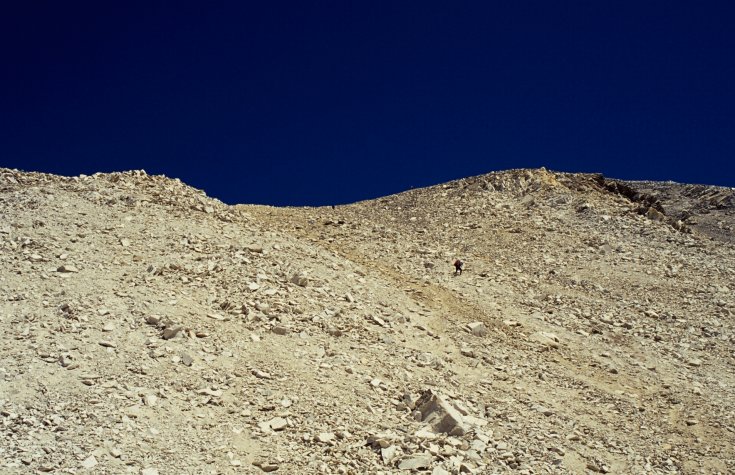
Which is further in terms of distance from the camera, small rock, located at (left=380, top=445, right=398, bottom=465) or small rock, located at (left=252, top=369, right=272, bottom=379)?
small rock, located at (left=252, top=369, right=272, bottom=379)

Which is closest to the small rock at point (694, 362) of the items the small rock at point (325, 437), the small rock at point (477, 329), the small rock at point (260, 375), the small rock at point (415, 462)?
the small rock at point (477, 329)

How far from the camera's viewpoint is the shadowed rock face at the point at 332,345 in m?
10.2

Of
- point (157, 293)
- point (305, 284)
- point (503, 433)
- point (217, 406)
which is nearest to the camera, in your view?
point (217, 406)

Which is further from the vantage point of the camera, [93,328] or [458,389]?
[458,389]

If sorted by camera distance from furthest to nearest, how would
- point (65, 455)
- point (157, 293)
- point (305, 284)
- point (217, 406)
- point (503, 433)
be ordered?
point (305, 284)
point (157, 293)
point (503, 433)
point (217, 406)
point (65, 455)

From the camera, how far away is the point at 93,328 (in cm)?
1223

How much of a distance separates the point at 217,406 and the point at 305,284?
17.9 feet

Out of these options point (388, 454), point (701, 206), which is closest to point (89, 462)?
point (388, 454)

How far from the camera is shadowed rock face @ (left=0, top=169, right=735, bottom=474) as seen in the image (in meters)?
10.2

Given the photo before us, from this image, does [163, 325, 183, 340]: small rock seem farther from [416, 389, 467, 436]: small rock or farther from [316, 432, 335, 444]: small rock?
[416, 389, 467, 436]: small rock

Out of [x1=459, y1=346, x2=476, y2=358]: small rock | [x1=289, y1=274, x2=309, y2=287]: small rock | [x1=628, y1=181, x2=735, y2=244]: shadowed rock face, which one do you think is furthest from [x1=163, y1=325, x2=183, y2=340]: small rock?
[x1=628, y1=181, x2=735, y2=244]: shadowed rock face

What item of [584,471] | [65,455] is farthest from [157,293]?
[584,471]

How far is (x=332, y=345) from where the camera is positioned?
44.4 ft

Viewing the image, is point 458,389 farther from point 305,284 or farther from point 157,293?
point 157,293
